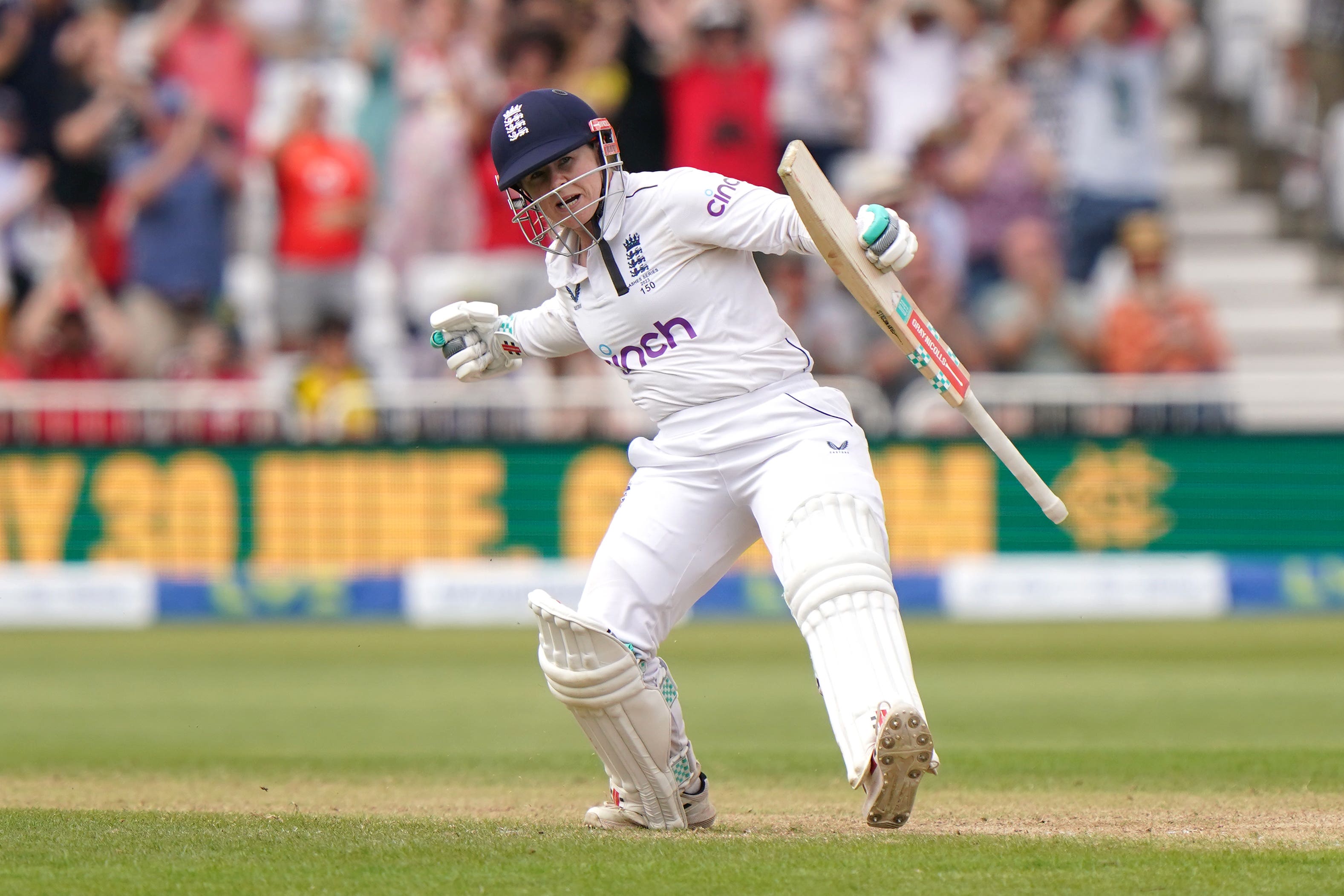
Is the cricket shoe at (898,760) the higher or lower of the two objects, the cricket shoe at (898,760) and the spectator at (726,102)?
the lower

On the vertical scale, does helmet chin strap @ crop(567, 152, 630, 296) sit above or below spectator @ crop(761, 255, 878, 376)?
above

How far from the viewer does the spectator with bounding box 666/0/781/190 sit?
12.6 m

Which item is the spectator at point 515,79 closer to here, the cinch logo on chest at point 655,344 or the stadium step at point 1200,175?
the stadium step at point 1200,175

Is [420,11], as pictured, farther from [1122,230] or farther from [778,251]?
[778,251]

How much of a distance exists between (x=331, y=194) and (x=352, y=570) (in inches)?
100

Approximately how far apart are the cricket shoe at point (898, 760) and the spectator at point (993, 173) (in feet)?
28.3

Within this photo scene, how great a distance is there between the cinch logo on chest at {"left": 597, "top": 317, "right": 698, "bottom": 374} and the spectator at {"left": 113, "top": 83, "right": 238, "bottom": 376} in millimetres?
8737

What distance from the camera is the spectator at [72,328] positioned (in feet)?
41.4

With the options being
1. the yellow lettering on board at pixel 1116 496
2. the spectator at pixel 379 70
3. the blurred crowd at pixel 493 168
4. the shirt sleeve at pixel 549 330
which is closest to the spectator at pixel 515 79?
the blurred crowd at pixel 493 168

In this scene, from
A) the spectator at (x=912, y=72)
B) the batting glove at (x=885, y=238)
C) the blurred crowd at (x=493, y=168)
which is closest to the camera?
the batting glove at (x=885, y=238)

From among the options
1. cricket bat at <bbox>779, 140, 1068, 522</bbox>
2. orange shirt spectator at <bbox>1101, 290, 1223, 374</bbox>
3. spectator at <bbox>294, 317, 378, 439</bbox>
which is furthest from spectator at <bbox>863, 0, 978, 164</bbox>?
Answer: cricket bat at <bbox>779, 140, 1068, 522</bbox>

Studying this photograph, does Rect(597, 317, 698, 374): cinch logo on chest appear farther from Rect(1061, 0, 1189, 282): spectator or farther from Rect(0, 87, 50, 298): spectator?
Rect(0, 87, 50, 298): spectator

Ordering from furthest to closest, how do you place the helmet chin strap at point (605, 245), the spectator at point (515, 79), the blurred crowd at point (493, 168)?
1. the spectator at point (515, 79)
2. the blurred crowd at point (493, 168)
3. the helmet chin strap at point (605, 245)

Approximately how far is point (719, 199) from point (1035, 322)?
7964 millimetres
